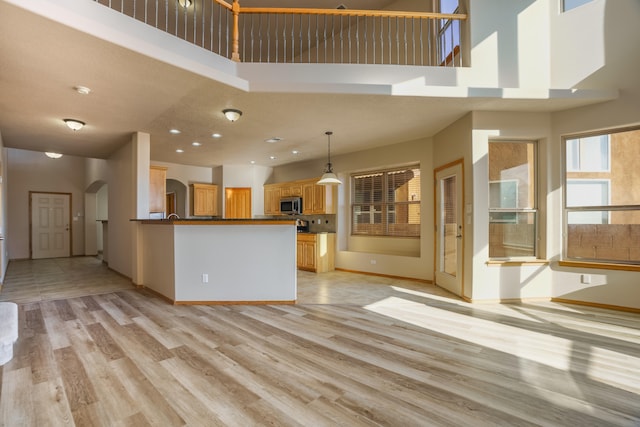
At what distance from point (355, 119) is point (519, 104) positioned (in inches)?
85.0

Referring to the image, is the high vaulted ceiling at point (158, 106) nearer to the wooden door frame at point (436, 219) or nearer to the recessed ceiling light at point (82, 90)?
the recessed ceiling light at point (82, 90)

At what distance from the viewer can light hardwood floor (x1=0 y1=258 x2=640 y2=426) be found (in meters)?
1.84

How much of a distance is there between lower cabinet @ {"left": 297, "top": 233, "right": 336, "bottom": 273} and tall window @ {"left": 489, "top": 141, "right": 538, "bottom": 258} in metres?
3.45

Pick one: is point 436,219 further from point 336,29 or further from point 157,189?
point 157,189

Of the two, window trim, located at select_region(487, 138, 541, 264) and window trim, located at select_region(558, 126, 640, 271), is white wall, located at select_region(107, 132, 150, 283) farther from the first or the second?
window trim, located at select_region(558, 126, 640, 271)

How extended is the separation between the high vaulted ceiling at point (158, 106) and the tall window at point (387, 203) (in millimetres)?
877

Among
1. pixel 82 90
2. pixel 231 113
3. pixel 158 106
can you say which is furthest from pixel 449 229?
pixel 82 90

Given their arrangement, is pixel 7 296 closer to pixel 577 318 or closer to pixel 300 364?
pixel 300 364

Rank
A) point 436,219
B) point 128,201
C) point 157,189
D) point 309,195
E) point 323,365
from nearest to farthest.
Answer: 1. point 323,365
2. point 436,219
3. point 128,201
4. point 157,189
5. point 309,195

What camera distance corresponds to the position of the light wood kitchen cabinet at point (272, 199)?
26.5 feet

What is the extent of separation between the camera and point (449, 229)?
5008 millimetres

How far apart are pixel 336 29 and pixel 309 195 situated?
356 cm

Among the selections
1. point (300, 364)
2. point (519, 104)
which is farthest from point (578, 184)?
point (300, 364)

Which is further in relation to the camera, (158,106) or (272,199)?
(272,199)
